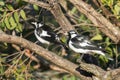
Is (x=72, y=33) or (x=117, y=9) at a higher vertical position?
(x=117, y=9)

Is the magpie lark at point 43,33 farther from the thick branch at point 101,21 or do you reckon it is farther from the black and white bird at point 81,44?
the thick branch at point 101,21

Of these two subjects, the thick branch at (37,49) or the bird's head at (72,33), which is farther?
the bird's head at (72,33)

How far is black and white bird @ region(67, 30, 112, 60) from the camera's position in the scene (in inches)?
205

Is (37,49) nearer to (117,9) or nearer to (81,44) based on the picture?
(81,44)

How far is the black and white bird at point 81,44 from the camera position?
5.21m

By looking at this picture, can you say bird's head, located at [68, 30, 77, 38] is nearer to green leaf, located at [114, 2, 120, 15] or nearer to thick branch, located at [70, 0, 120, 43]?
thick branch, located at [70, 0, 120, 43]

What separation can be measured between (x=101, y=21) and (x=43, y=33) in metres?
1.92

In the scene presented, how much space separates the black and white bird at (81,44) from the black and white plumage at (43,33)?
766 mm

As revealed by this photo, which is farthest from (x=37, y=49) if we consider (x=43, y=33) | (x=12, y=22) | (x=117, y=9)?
(x=43, y=33)

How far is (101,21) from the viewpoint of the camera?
482 centimetres

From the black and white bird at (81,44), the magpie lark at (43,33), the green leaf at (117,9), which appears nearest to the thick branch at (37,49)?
the black and white bird at (81,44)

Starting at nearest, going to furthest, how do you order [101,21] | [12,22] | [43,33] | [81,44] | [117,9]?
[117,9] < [101,21] < [12,22] < [81,44] < [43,33]

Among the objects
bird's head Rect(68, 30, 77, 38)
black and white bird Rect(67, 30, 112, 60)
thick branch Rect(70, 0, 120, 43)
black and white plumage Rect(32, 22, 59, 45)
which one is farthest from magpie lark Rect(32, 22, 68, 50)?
thick branch Rect(70, 0, 120, 43)

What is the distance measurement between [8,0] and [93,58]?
134 cm
